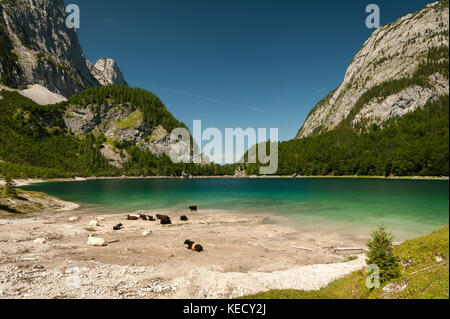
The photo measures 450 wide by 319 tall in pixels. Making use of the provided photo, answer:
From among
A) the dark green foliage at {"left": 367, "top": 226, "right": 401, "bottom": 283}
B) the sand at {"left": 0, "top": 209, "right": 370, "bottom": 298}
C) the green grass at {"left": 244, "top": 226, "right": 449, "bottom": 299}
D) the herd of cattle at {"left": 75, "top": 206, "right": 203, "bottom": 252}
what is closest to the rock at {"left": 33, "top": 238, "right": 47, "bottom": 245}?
the sand at {"left": 0, "top": 209, "right": 370, "bottom": 298}

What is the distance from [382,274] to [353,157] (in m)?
199

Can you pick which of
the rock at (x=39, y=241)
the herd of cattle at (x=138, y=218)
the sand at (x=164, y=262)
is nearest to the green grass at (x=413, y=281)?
the sand at (x=164, y=262)

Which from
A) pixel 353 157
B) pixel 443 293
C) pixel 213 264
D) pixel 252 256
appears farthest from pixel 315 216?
pixel 353 157

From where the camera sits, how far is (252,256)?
20.6 m

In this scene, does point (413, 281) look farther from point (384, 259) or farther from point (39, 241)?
point (39, 241)

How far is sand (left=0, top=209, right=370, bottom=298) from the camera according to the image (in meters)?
13.4

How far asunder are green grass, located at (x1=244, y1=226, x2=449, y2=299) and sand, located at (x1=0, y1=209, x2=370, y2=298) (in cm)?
135

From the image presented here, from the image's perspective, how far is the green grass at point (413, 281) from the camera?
24.1 feet

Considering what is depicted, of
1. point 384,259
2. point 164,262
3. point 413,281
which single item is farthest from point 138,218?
point 413,281

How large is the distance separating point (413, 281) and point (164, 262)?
16101 millimetres

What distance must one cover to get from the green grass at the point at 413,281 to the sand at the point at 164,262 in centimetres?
135

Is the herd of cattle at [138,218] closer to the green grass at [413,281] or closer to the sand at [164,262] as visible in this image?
the sand at [164,262]

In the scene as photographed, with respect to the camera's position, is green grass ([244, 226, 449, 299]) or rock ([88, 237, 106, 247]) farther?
rock ([88, 237, 106, 247])

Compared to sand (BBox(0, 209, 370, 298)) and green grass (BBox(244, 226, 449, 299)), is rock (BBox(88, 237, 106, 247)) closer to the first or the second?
sand (BBox(0, 209, 370, 298))
